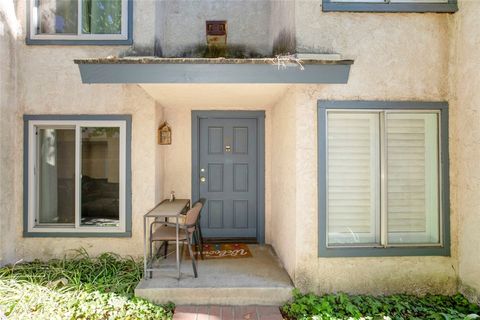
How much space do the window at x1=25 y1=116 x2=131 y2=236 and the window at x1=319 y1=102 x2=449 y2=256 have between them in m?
3.13

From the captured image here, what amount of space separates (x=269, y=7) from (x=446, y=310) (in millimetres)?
5485

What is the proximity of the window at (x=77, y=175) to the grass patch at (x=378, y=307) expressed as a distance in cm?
288

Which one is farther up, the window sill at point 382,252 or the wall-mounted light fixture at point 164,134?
the wall-mounted light fixture at point 164,134

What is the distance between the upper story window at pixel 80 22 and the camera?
4984 mm

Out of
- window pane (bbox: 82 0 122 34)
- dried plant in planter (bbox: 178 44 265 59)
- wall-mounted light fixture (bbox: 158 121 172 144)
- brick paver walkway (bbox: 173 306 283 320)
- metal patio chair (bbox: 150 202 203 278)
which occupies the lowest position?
brick paver walkway (bbox: 173 306 283 320)

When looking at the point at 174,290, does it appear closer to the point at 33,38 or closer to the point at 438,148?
the point at 438,148

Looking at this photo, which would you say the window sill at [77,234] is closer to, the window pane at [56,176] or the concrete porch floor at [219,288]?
the window pane at [56,176]

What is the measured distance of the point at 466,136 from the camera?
4.00 metres

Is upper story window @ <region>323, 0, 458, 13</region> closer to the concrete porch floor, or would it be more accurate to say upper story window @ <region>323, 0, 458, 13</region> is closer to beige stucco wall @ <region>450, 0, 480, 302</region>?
beige stucco wall @ <region>450, 0, 480, 302</region>

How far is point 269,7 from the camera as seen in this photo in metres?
6.00

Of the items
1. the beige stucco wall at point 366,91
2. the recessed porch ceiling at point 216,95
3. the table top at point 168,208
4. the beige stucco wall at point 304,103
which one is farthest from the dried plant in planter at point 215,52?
the table top at point 168,208

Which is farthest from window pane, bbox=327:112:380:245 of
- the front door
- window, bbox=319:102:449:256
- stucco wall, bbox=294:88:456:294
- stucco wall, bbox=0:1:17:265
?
stucco wall, bbox=0:1:17:265

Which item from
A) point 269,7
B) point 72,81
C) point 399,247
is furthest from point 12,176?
point 399,247

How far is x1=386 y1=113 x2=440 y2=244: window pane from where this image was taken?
4254mm
